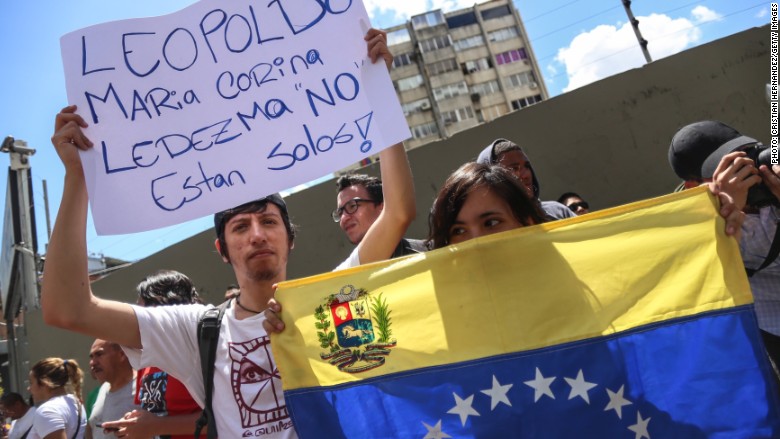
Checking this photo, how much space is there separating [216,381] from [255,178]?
67 centimetres

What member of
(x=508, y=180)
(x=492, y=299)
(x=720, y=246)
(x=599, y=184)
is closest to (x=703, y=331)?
(x=720, y=246)

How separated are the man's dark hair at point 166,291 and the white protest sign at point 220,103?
0.99 meters

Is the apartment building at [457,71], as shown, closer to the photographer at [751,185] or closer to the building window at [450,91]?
the building window at [450,91]

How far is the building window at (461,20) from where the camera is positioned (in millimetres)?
49947

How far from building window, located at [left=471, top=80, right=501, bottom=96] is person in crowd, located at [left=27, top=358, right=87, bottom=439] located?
156 ft

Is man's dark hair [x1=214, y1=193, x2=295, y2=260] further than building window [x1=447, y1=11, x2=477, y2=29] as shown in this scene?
No

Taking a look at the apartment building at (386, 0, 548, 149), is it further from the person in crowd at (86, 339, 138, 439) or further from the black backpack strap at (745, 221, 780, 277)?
the black backpack strap at (745, 221, 780, 277)

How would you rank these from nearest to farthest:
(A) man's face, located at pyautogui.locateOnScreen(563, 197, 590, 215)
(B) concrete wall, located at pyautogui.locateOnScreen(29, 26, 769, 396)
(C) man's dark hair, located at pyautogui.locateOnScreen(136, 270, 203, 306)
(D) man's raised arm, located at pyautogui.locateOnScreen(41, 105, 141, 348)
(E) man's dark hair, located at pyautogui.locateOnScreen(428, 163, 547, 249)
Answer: (D) man's raised arm, located at pyautogui.locateOnScreen(41, 105, 141, 348) → (E) man's dark hair, located at pyautogui.locateOnScreen(428, 163, 547, 249) → (C) man's dark hair, located at pyautogui.locateOnScreen(136, 270, 203, 306) → (A) man's face, located at pyautogui.locateOnScreen(563, 197, 590, 215) → (B) concrete wall, located at pyautogui.locateOnScreen(29, 26, 769, 396)

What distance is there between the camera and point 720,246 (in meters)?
1.44

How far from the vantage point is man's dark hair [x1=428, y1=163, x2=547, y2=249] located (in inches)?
68.0

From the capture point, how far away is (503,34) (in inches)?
2046

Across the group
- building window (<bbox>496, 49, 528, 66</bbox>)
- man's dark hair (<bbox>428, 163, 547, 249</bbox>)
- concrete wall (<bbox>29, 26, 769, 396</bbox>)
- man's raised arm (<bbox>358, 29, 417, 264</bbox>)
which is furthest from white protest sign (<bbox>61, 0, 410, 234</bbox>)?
building window (<bbox>496, 49, 528, 66</bbox>)

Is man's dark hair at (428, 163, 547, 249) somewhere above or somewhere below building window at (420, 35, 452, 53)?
below

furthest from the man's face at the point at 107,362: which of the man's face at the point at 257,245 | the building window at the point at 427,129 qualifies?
the building window at the point at 427,129
